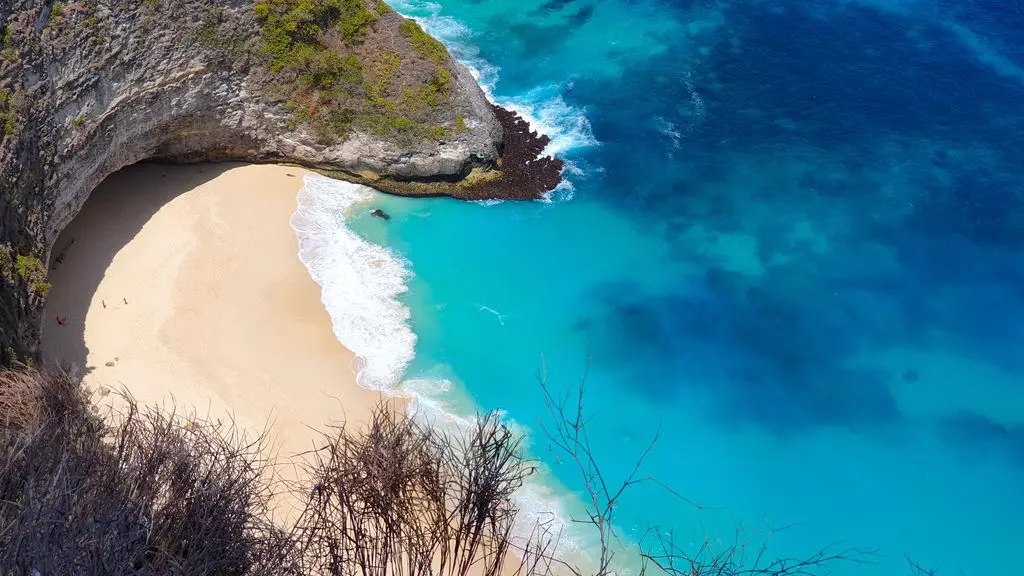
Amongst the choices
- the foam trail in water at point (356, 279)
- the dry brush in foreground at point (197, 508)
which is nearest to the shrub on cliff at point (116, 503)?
the dry brush in foreground at point (197, 508)

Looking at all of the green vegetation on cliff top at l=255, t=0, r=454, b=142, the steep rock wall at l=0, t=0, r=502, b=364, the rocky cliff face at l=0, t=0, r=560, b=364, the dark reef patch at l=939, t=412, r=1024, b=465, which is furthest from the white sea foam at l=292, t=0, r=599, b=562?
the dark reef patch at l=939, t=412, r=1024, b=465

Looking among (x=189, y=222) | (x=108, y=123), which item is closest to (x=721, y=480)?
(x=189, y=222)

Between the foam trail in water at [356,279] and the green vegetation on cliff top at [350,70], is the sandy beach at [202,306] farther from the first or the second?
the green vegetation on cliff top at [350,70]

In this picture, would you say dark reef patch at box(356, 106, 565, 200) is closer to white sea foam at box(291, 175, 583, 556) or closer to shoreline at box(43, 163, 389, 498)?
white sea foam at box(291, 175, 583, 556)

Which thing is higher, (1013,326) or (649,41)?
(649,41)

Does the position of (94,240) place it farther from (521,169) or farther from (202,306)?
(521,169)

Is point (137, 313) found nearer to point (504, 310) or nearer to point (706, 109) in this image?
point (504, 310)
